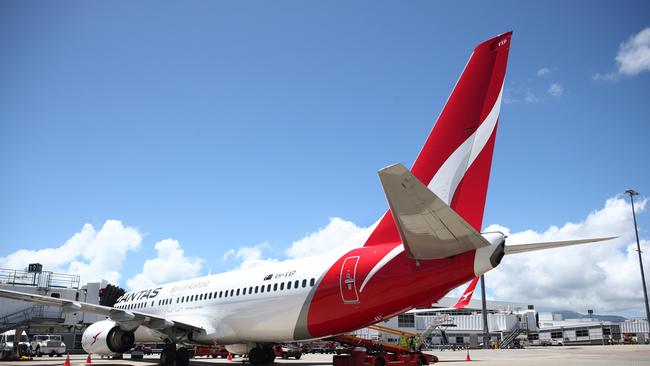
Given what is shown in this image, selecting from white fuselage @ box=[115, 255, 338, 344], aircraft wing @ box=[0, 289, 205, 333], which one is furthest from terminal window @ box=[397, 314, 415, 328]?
aircraft wing @ box=[0, 289, 205, 333]

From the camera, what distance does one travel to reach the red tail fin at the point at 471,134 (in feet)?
36.3

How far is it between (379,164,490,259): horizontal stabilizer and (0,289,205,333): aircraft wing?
9602 mm

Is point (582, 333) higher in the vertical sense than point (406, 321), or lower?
lower

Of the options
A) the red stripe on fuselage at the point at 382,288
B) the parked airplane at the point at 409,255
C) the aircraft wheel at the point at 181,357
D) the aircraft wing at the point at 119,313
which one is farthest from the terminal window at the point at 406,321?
the red stripe on fuselage at the point at 382,288

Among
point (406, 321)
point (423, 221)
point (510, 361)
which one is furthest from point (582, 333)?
point (423, 221)

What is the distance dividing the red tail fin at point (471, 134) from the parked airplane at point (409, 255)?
0.02 metres

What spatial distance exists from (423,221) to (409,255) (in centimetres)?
196

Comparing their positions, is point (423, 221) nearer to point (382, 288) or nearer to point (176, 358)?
point (382, 288)

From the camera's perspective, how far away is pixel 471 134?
11195 millimetres

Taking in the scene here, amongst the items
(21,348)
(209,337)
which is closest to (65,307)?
(209,337)

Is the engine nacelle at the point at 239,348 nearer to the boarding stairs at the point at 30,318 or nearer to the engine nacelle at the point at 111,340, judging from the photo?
the engine nacelle at the point at 111,340

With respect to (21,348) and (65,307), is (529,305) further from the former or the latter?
(65,307)

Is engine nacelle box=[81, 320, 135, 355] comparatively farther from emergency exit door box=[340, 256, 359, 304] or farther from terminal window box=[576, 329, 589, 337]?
terminal window box=[576, 329, 589, 337]

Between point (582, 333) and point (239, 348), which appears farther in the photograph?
point (582, 333)
